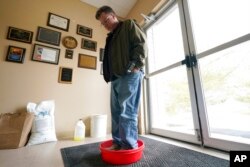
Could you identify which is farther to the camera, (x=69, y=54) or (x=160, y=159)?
(x=69, y=54)

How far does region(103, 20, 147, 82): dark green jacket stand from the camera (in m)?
0.91

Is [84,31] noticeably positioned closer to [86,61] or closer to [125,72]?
[86,61]

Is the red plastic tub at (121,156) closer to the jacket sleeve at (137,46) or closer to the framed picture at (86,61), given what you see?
the jacket sleeve at (137,46)

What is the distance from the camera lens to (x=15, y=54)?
1.53m

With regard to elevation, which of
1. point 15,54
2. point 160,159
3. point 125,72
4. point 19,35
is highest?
point 19,35

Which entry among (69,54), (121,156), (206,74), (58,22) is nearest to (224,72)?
(206,74)

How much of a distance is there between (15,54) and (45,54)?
0.99 feet

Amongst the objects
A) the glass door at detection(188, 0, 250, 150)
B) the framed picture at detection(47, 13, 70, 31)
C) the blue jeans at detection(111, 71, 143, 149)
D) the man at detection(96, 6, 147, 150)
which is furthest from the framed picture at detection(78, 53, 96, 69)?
the glass door at detection(188, 0, 250, 150)

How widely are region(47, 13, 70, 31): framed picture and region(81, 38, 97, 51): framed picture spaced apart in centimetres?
30

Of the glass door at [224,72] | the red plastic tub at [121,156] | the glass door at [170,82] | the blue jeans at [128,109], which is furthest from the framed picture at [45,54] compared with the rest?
the glass door at [224,72]

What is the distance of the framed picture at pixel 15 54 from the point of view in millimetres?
1505

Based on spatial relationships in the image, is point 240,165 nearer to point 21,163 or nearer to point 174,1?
point 21,163

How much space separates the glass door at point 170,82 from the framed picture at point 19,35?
1.61 metres

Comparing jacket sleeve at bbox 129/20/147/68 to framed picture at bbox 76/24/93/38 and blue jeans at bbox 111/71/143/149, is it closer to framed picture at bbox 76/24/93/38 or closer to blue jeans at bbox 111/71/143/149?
blue jeans at bbox 111/71/143/149
